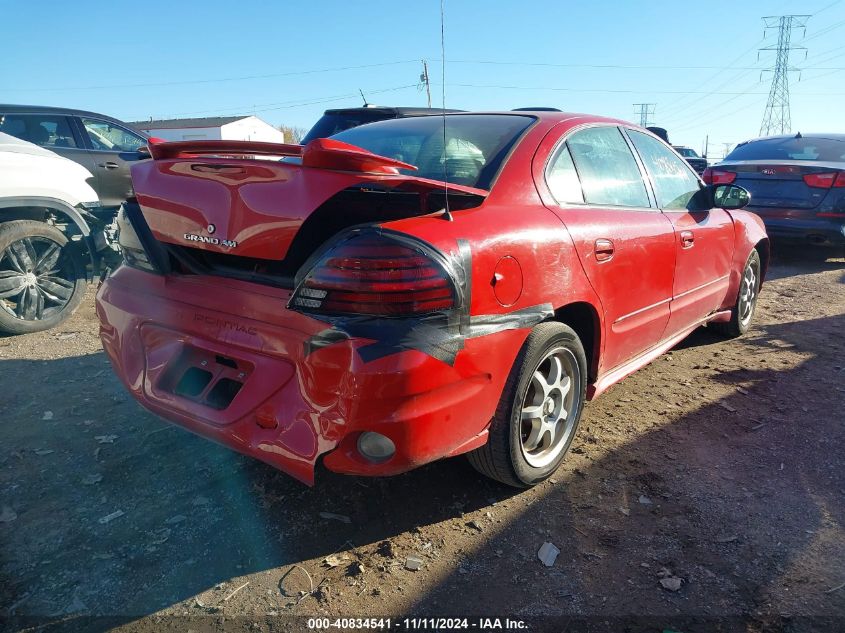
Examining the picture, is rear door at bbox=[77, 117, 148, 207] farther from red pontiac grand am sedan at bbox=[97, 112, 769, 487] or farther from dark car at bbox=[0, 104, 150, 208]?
red pontiac grand am sedan at bbox=[97, 112, 769, 487]

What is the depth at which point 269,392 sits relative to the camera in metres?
2.18

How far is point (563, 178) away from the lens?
292cm

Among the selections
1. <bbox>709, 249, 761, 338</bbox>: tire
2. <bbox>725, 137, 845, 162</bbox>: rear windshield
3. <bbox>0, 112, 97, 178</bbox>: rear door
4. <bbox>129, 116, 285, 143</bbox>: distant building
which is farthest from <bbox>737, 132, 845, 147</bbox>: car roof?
<bbox>129, 116, 285, 143</bbox>: distant building

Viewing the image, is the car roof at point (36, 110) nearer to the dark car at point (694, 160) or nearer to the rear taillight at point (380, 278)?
the rear taillight at point (380, 278)

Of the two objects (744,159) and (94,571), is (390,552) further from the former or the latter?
(744,159)

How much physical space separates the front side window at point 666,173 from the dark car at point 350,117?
140 inches

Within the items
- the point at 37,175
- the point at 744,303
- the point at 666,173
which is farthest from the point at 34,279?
the point at 744,303

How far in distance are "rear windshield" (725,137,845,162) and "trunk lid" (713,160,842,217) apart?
37 cm

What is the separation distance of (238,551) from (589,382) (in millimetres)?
1827

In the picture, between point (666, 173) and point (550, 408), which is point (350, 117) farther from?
point (550, 408)

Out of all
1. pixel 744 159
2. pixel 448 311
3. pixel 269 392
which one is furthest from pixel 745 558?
pixel 744 159

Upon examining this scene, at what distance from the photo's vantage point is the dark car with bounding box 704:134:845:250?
7324 millimetres

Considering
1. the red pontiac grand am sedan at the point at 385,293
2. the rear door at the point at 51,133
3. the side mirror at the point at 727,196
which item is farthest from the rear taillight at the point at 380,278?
the rear door at the point at 51,133

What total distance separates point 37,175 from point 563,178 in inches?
172
